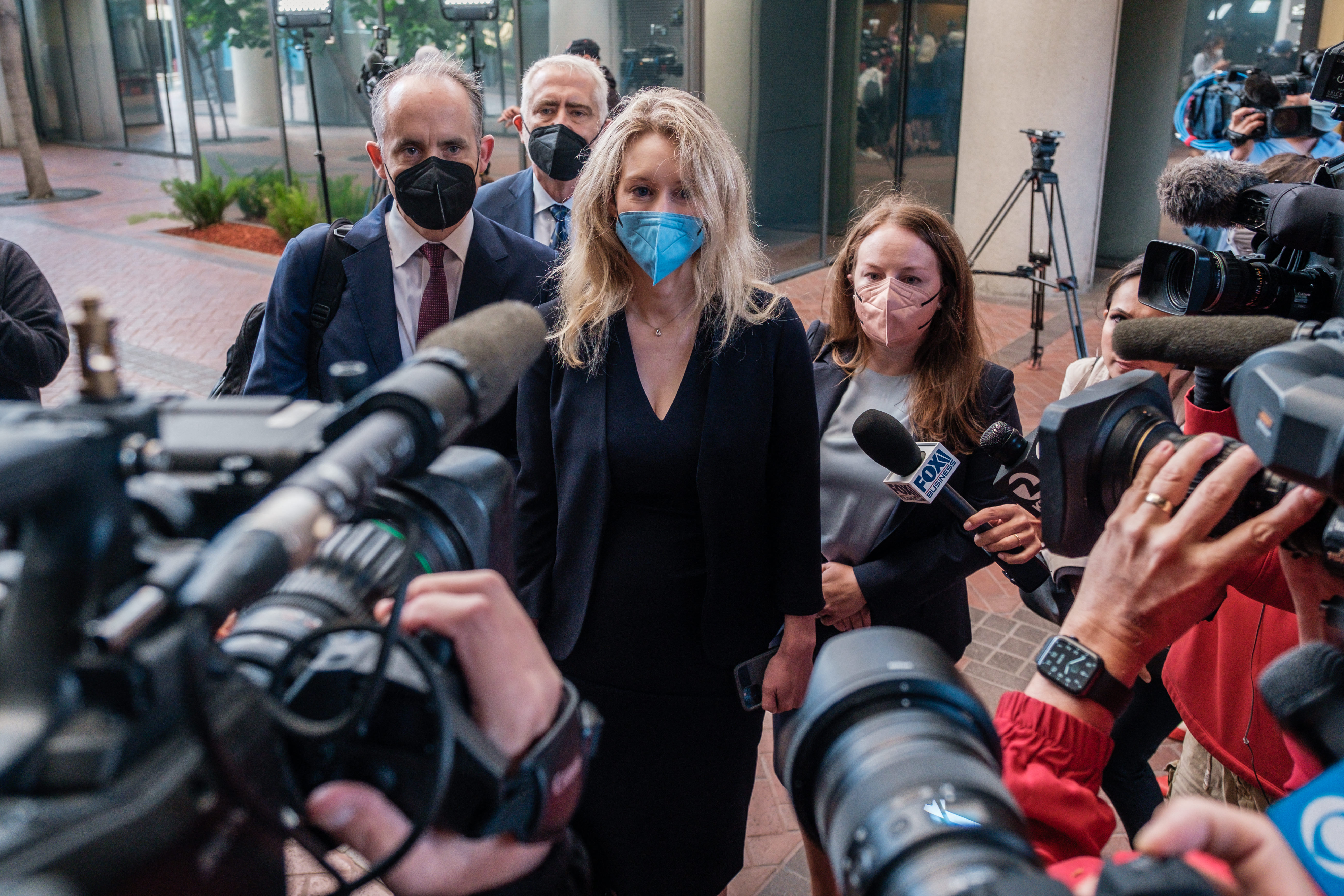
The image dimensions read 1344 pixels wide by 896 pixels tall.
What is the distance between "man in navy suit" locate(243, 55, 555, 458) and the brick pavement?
1301mm

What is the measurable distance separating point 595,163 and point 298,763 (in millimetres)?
1759

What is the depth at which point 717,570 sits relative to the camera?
85.4 inches

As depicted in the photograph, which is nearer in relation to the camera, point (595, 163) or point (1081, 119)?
point (595, 163)

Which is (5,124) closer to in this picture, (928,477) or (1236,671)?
(928,477)

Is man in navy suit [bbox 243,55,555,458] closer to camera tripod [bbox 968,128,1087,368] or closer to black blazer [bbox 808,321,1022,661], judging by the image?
black blazer [bbox 808,321,1022,661]

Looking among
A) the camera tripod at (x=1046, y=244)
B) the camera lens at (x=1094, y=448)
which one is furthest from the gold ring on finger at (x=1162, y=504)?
the camera tripod at (x=1046, y=244)

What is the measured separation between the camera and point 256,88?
39.1ft

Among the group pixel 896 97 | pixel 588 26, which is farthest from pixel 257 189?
pixel 896 97

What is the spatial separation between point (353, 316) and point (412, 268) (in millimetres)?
218

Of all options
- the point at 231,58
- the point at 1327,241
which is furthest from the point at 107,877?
the point at 231,58

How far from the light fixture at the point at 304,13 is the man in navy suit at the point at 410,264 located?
520 centimetres

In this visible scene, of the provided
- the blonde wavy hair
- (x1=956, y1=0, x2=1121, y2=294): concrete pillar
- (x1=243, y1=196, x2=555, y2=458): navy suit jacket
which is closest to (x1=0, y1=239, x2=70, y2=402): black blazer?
(x1=243, y1=196, x2=555, y2=458): navy suit jacket

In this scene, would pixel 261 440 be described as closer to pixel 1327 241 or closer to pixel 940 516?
pixel 1327 241

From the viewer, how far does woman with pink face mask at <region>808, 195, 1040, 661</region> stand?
242 cm
